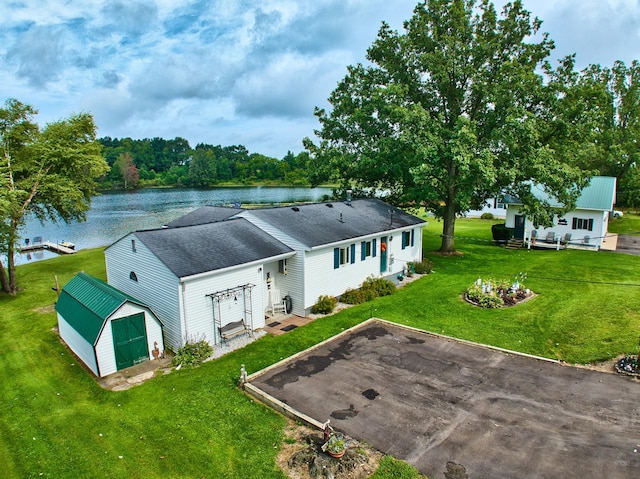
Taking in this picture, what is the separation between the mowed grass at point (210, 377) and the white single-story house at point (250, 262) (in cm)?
155

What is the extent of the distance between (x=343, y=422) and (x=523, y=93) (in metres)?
22.0

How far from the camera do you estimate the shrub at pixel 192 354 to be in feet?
43.6

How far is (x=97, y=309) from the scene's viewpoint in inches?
514

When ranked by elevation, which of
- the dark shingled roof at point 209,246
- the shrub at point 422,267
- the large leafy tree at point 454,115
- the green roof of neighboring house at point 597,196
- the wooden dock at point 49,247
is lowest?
the wooden dock at point 49,247

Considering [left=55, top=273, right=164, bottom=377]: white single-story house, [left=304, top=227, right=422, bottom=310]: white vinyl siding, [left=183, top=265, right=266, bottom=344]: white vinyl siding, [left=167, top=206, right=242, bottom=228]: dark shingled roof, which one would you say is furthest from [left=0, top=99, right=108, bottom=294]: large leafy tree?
[left=304, top=227, right=422, bottom=310]: white vinyl siding

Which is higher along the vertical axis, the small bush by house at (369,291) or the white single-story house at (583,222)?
the white single-story house at (583,222)

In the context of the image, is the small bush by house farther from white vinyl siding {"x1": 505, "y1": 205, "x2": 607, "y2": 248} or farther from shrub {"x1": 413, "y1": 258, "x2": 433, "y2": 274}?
white vinyl siding {"x1": 505, "y1": 205, "x2": 607, "y2": 248}

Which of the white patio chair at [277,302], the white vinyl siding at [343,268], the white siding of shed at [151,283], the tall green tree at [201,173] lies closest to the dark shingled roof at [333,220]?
the white vinyl siding at [343,268]

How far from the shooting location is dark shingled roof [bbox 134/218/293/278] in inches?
554

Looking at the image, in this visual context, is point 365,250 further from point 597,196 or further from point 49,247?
point 49,247

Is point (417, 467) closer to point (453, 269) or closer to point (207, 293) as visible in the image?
point (207, 293)

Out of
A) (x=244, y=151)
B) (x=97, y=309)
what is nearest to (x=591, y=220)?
(x=97, y=309)

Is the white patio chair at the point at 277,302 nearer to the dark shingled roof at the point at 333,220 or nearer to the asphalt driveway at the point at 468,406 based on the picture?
the dark shingled roof at the point at 333,220

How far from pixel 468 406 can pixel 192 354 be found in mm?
8642
